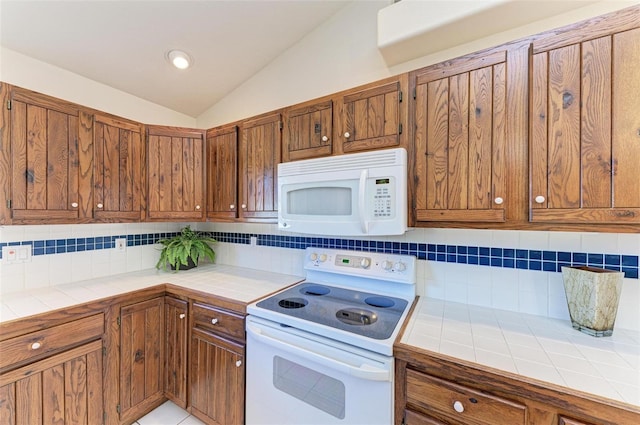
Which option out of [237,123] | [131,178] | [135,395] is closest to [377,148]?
[237,123]

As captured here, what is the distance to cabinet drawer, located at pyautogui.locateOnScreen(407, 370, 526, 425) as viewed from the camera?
0.87 m

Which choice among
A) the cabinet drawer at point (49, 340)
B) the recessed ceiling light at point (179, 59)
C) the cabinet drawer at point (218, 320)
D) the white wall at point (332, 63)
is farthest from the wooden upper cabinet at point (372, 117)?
the cabinet drawer at point (49, 340)

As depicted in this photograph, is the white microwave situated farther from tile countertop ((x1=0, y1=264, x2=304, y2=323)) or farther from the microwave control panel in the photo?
tile countertop ((x1=0, y1=264, x2=304, y2=323))

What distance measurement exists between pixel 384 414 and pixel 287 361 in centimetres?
51

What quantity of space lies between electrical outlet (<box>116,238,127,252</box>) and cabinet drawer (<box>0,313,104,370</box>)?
766 millimetres

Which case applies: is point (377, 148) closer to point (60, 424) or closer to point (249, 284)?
point (249, 284)

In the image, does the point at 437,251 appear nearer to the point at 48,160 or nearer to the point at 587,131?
the point at 587,131

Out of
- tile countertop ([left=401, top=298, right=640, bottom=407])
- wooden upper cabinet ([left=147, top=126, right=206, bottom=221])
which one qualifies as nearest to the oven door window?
tile countertop ([left=401, top=298, right=640, bottom=407])


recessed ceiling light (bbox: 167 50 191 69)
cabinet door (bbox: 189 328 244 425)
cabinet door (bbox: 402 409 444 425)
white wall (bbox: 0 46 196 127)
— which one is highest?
recessed ceiling light (bbox: 167 50 191 69)

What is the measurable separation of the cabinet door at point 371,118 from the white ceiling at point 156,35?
2.76 ft

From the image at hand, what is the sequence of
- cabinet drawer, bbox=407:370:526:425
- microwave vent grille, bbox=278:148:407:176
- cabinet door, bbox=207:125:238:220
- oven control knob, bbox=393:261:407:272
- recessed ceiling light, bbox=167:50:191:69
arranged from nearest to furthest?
cabinet drawer, bbox=407:370:526:425
microwave vent grille, bbox=278:148:407:176
oven control knob, bbox=393:261:407:272
recessed ceiling light, bbox=167:50:191:69
cabinet door, bbox=207:125:238:220

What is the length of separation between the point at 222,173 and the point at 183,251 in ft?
2.39

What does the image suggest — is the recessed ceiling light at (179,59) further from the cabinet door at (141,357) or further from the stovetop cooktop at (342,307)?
the stovetop cooktop at (342,307)

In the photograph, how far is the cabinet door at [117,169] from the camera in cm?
178
